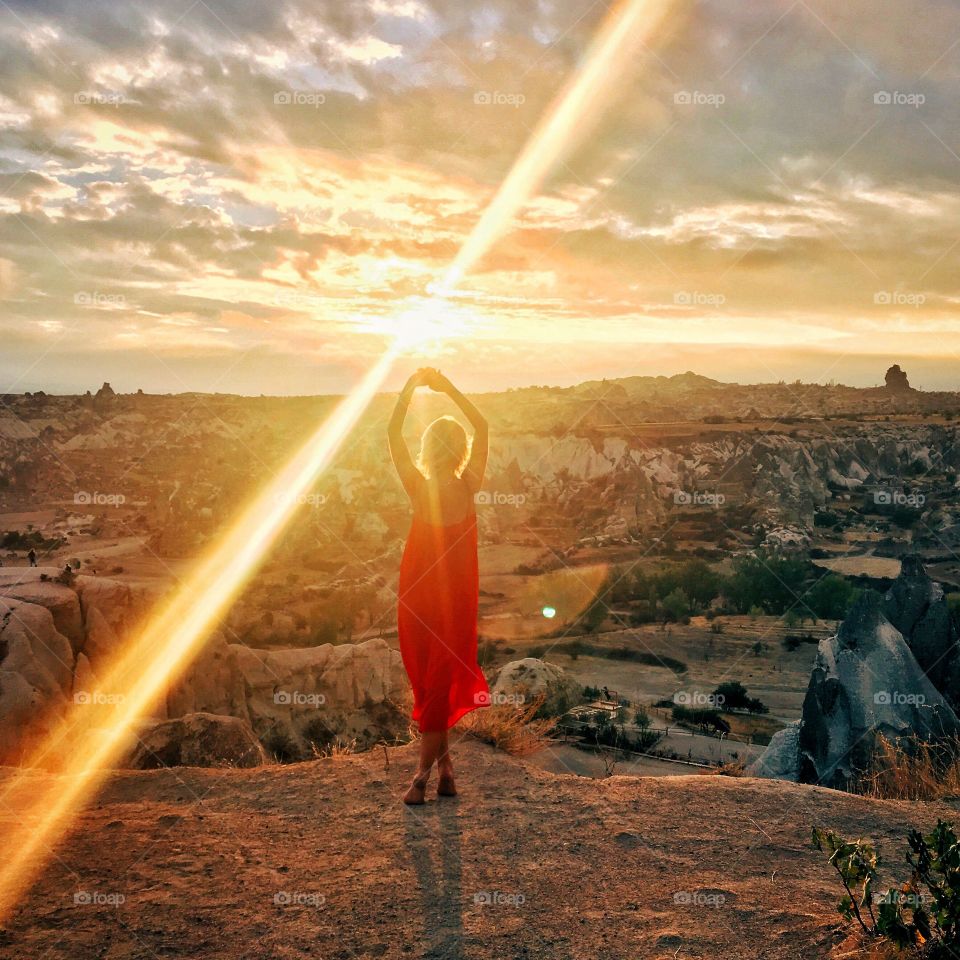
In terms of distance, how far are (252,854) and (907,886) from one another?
2916 millimetres

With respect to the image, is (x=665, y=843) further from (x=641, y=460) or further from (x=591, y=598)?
(x=641, y=460)

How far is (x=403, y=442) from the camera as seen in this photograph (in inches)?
195

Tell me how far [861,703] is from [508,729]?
15.4 feet

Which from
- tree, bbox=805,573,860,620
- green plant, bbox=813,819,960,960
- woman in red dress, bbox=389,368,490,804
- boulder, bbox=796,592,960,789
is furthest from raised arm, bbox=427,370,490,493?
tree, bbox=805,573,860,620

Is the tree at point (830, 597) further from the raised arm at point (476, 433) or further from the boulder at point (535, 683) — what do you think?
the raised arm at point (476, 433)

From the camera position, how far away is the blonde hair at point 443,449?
16.1 ft

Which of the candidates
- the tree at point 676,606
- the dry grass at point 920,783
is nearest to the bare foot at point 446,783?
the dry grass at point 920,783

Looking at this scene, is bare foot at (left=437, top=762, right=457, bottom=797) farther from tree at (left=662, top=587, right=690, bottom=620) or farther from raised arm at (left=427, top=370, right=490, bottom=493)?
tree at (left=662, top=587, right=690, bottom=620)

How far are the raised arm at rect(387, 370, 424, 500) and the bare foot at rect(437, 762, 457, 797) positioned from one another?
1.60 metres

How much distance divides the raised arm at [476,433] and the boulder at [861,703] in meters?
5.32

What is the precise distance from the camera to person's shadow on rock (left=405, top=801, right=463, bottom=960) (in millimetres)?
3371

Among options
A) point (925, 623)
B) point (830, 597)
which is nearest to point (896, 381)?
point (830, 597)

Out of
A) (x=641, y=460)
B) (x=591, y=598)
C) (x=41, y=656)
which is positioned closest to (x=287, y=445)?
(x=641, y=460)

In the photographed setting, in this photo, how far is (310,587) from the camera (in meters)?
34.4
